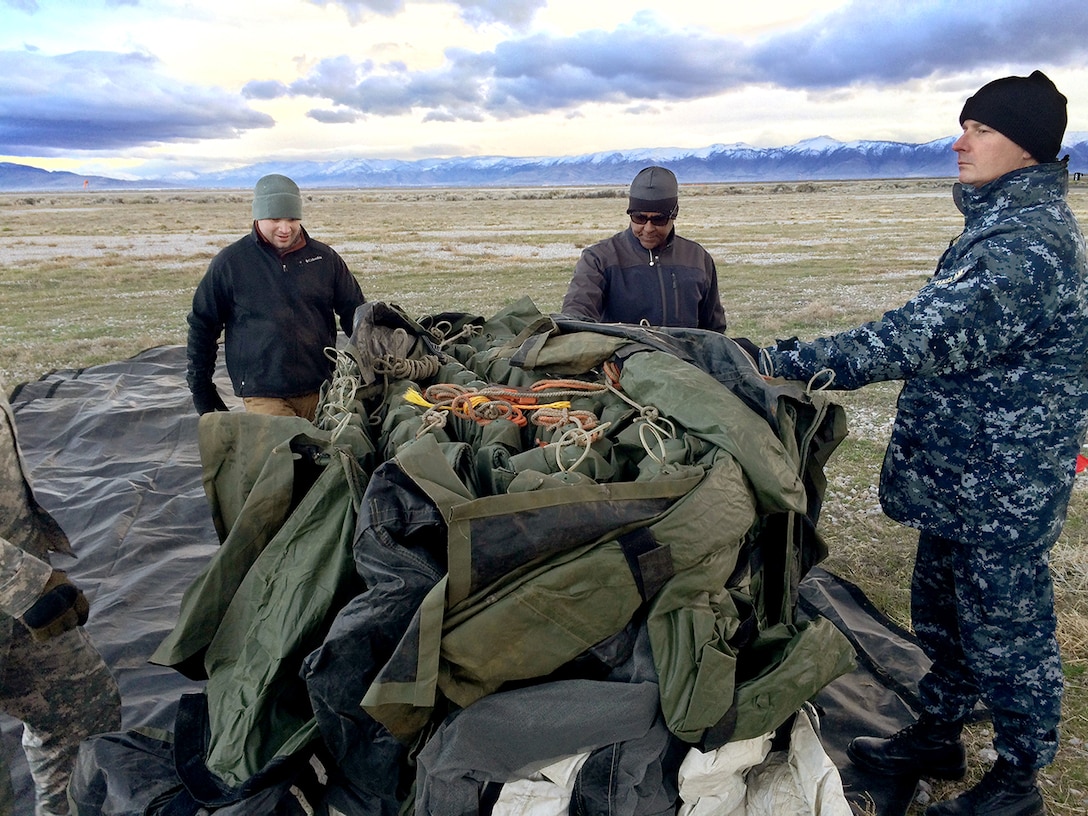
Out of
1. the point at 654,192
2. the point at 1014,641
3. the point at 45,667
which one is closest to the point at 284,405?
the point at 45,667

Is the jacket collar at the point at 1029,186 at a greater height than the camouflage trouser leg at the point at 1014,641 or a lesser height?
greater

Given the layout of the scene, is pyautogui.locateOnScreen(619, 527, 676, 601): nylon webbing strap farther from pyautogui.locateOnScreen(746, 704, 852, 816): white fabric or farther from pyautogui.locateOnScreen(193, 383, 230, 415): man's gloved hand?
pyautogui.locateOnScreen(193, 383, 230, 415): man's gloved hand

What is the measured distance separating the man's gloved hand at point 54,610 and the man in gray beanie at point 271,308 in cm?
238

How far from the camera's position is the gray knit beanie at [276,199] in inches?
184

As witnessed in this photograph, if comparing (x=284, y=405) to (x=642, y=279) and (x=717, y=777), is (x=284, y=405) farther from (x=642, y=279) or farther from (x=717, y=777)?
(x=717, y=777)

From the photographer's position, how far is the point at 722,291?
15.0 m

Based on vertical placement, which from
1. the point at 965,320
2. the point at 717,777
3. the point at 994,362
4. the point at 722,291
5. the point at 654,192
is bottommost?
the point at 717,777

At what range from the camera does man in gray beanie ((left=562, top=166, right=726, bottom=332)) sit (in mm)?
4613

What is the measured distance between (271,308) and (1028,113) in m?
4.13

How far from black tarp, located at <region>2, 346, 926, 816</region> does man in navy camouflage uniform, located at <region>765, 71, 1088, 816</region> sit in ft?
2.36

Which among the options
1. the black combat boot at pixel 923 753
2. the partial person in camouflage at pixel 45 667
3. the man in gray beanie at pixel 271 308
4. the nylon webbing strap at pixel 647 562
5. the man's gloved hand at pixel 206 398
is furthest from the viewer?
the man's gloved hand at pixel 206 398

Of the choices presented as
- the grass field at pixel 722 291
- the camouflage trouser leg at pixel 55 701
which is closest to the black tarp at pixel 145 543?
the camouflage trouser leg at pixel 55 701

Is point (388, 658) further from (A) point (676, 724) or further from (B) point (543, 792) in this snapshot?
(A) point (676, 724)

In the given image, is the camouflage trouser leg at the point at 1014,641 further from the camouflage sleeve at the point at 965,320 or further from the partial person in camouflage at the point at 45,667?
the partial person in camouflage at the point at 45,667
